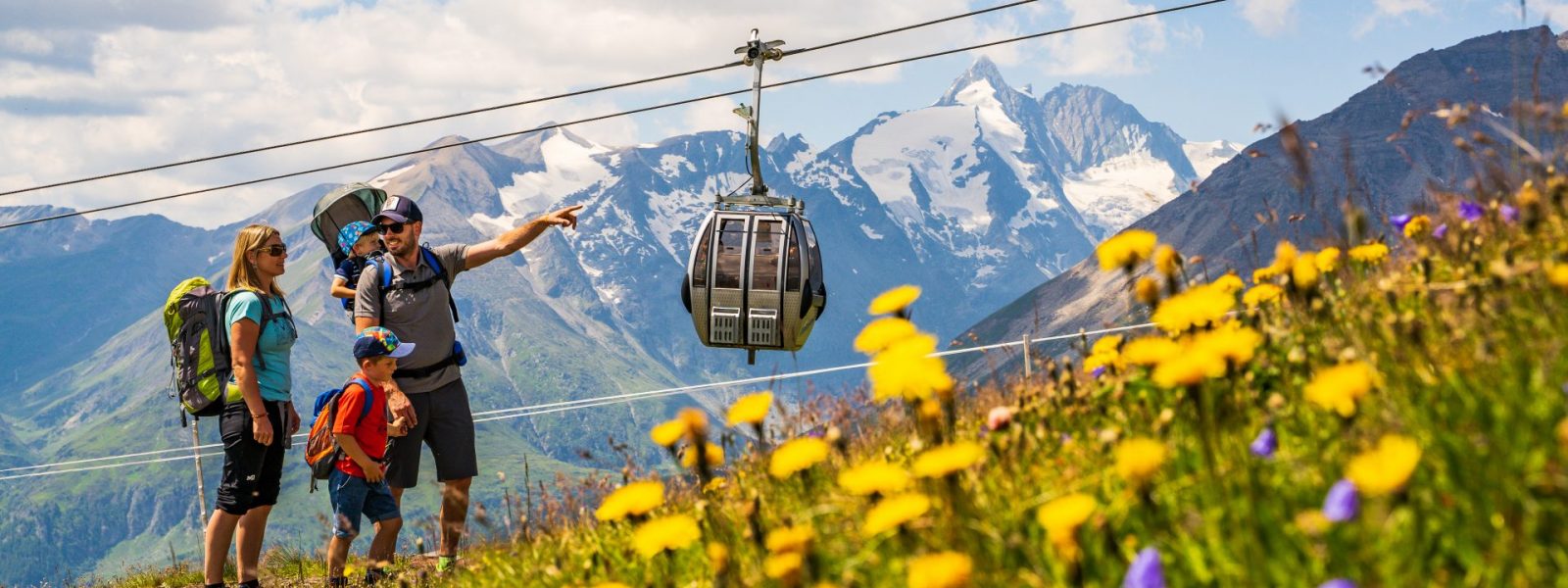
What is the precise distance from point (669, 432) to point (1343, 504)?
171 centimetres

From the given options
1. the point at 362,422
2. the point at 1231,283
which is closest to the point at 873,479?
the point at 1231,283

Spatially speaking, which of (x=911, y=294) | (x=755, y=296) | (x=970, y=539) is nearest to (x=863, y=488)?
(x=970, y=539)

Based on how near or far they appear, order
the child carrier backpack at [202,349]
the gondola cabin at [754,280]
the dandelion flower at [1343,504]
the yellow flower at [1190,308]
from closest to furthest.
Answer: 1. the dandelion flower at [1343,504]
2. the yellow flower at [1190,308]
3. the child carrier backpack at [202,349]
4. the gondola cabin at [754,280]

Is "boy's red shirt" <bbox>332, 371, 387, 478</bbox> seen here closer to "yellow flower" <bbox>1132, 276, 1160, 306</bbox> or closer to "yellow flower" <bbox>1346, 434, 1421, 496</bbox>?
"yellow flower" <bbox>1132, 276, 1160, 306</bbox>

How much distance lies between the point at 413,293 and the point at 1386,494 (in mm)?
6782

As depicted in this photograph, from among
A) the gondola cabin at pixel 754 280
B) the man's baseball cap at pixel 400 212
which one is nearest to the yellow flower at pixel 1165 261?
the man's baseball cap at pixel 400 212

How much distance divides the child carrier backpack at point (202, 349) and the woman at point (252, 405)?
59mm

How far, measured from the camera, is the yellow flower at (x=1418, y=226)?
12.4 ft

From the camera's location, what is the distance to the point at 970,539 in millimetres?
2365

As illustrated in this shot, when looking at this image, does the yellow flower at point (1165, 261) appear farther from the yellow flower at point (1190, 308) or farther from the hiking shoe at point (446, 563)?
the hiking shoe at point (446, 563)

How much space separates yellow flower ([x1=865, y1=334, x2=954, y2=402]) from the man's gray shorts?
5.52 metres

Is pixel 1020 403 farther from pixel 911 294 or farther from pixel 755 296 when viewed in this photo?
pixel 755 296

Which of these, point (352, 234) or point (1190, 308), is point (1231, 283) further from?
point (352, 234)

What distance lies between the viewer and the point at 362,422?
7.21 metres
